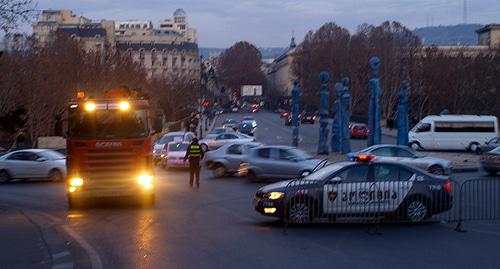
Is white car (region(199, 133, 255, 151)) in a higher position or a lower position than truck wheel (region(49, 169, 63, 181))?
higher

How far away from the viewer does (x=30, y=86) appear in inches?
2057

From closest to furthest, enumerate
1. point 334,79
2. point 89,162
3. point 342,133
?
point 89,162, point 342,133, point 334,79

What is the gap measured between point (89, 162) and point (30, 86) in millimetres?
35442

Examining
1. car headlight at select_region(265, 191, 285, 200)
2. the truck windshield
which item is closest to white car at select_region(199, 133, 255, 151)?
the truck windshield

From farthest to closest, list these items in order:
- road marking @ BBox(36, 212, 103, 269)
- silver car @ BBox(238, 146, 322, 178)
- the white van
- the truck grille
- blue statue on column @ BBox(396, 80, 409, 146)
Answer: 1. the white van
2. blue statue on column @ BBox(396, 80, 409, 146)
3. silver car @ BBox(238, 146, 322, 178)
4. the truck grille
5. road marking @ BBox(36, 212, 103, 269)

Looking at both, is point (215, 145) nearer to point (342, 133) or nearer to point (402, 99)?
point (342, 133)

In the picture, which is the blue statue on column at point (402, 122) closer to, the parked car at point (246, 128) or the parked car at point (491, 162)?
the parked car at point (491, 162)

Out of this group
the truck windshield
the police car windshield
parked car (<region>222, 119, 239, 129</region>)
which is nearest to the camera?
the police car windshield

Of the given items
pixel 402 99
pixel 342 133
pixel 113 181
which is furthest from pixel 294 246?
pixel 402 99

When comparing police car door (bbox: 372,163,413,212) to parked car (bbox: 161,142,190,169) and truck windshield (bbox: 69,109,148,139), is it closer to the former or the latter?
truck windshield (bbox: 69,109,148,139)

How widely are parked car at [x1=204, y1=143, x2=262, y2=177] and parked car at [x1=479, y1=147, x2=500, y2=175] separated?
29.5ft

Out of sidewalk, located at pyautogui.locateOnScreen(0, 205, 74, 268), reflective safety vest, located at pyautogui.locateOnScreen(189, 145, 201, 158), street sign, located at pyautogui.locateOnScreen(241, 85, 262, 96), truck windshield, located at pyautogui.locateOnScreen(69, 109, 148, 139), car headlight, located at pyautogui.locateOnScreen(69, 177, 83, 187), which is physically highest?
street sign, located at pyautogui.locateOnScreen(241, 85, 262, 96)

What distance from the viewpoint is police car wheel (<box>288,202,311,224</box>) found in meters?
15.6

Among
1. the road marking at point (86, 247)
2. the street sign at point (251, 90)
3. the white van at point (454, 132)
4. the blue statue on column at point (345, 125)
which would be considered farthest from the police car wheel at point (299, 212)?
the street sign at point (251, 90)
